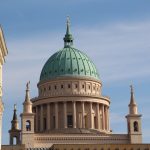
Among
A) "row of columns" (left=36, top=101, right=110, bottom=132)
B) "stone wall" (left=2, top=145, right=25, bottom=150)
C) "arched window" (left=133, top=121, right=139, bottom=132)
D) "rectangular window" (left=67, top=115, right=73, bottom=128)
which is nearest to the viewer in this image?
"stone wall" (left=2, top=145, right=25, bottom=150)

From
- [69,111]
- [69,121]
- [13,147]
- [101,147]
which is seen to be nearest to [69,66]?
[69,111]

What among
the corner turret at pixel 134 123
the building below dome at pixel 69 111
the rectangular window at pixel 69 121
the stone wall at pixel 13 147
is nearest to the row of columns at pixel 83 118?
the building below dome at pixel 69 111

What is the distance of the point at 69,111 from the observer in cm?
14312

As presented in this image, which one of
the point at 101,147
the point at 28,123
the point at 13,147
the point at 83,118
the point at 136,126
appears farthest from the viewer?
the point at 83,118

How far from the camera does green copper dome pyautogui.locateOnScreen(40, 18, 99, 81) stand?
147250mm

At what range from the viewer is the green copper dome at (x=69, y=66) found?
5797 inches

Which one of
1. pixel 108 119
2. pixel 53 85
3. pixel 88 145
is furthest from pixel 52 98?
pixel 88 145

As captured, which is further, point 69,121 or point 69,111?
point 69,111

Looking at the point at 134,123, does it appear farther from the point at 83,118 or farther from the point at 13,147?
the point at 13,147

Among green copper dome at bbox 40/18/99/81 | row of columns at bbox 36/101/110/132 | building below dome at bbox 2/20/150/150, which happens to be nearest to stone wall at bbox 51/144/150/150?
building below dome at bbox 2/20/150/150

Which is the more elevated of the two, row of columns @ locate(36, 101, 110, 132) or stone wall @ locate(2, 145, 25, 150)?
row of columns @ locate(36, 101, 110, 132)

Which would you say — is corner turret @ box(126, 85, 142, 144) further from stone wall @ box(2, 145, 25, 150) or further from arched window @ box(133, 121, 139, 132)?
stone wall @ box(2, 145, 25, 150)

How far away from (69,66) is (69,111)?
36.3ft

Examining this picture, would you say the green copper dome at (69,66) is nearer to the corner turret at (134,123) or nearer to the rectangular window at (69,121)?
the rectangular window at (69,121)
